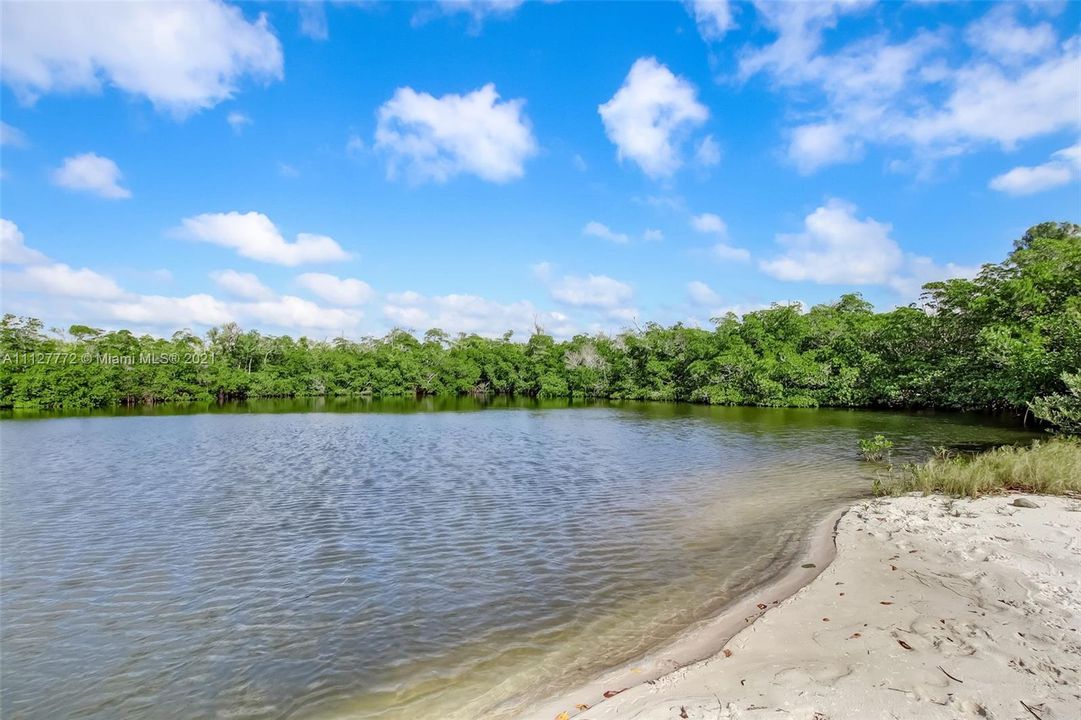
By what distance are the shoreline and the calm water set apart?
0.96 feet

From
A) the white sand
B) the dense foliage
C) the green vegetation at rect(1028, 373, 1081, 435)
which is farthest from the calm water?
the dense foliage

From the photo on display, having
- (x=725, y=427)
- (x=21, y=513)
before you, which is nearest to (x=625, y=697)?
(x=21, y=513)

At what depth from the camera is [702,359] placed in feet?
194

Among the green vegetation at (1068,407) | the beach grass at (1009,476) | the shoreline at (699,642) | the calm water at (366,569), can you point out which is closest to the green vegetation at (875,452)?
the calm water at (366,569)

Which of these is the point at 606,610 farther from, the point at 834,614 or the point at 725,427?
the point at 725,427

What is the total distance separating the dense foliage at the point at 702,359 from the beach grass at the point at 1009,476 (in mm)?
10270

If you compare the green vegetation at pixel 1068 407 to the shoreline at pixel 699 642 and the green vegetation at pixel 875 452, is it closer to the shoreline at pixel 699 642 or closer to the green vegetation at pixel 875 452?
the green vegetation at pixel 875 452

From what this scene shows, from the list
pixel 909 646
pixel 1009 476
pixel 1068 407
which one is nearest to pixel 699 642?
pixel 909 646

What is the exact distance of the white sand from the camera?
4.55 m

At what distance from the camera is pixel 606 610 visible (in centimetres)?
776

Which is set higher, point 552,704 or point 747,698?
point 747,698

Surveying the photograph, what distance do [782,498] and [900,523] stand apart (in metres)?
4.11

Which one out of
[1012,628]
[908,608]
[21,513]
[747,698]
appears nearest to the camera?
[747,698]

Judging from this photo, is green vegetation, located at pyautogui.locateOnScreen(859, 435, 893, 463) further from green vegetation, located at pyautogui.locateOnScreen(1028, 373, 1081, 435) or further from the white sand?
the white sand
